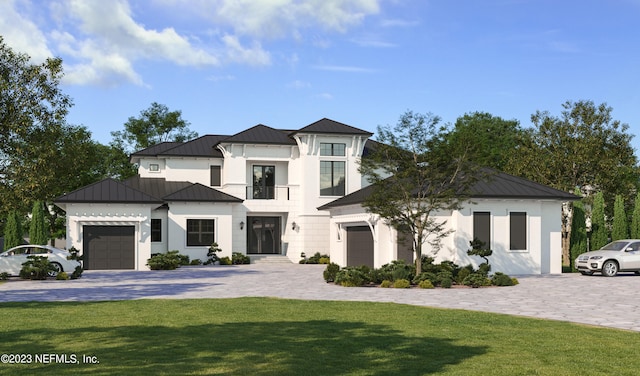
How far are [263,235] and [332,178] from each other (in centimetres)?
587

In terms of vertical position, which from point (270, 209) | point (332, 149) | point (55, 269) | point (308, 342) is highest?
point (332, 149)

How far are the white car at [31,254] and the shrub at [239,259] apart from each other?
479 inches

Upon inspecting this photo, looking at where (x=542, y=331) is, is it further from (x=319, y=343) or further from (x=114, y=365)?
(x=114, y=365)

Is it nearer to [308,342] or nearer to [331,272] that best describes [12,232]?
[331,272]

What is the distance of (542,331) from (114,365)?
7.80 meters

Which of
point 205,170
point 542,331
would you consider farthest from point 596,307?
point 205,170

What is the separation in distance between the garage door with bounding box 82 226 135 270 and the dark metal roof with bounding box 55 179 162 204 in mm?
1616

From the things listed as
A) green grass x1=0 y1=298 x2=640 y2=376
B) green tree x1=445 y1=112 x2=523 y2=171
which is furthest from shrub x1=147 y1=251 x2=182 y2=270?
green tree x1=445 y1=112 x2=523 y2=171

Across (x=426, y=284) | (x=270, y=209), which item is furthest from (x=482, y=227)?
(x=270, y=209)

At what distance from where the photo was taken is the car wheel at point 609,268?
103 ft

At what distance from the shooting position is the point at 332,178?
4375cm

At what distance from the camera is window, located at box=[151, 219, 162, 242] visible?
40.9 meters

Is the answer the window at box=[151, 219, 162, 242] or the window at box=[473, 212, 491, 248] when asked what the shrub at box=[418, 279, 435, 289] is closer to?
the window at box=[473, 212, 491, 248]

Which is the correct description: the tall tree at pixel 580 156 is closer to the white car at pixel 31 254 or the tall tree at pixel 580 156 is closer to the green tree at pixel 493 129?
the green tree at pixel 493 129
